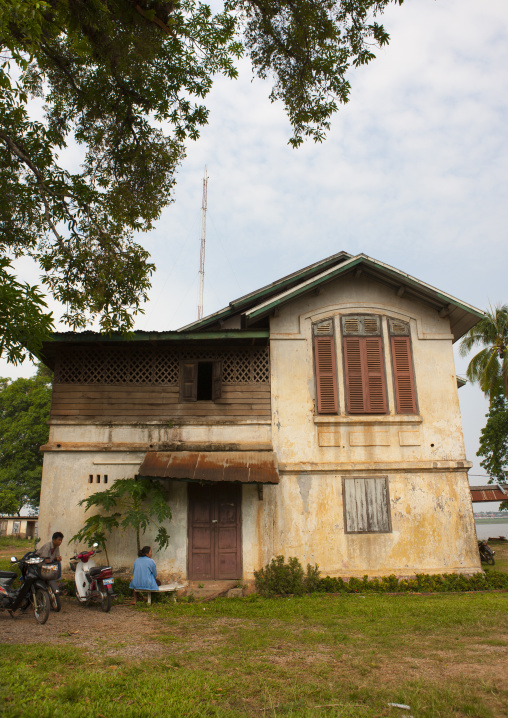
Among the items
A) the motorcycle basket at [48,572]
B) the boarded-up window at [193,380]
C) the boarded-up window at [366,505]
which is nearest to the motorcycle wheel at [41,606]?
the motorcycle basket at [48,572]

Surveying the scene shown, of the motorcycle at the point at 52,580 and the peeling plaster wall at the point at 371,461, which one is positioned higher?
the peeling plaster wall at the point at 371,461

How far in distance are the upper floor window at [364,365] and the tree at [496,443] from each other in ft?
64.8

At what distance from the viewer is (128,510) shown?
11016mm

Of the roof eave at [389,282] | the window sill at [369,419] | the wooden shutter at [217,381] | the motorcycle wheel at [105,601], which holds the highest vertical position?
A: the roof eave at [389,282]

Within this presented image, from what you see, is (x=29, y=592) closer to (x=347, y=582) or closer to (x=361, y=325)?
(x=347, y=582)

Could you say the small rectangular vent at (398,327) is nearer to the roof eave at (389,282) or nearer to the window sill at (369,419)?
the roof eave at (389,282)

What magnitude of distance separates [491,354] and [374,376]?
1738 cm

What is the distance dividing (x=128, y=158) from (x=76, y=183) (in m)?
1.55

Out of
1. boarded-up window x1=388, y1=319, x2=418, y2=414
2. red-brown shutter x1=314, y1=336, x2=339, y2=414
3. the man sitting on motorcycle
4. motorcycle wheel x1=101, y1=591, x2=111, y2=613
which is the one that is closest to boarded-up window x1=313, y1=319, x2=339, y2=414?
red-brown shutter x1=314, y1=336, x2=339, y2=414

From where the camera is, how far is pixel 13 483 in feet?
112

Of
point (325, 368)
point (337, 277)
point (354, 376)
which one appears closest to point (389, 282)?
point (337, 277)

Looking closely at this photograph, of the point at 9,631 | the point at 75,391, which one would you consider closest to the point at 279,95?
the point at 75,391

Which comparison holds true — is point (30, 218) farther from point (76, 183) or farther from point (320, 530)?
point (320, 530)

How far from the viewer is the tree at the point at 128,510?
10.3 m
